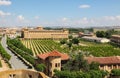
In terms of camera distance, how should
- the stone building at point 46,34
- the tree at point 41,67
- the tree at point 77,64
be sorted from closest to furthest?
the tree at point 77,64 < the tree at point 41,67 < the stone building at point 46,34

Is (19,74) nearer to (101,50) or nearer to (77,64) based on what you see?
(77,64)

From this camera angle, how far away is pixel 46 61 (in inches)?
1722

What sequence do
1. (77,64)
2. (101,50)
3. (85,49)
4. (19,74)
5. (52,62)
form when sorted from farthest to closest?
(101,50) < (85,49) < (52,62) < (77,64) < (19,74)

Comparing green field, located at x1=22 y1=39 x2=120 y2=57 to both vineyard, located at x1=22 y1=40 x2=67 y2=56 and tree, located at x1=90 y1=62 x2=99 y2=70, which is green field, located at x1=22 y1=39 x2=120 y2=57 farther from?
tree, located at x1=90 y1=62 x2=99 y2=70

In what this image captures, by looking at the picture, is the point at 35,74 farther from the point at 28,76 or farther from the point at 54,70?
the point at 54,70

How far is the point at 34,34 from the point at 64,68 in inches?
4212

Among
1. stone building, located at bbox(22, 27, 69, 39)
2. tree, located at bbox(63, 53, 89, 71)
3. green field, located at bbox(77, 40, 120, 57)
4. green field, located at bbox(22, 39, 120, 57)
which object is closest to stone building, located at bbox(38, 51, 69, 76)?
tree, located at bbox(63, 53, 89, 71)

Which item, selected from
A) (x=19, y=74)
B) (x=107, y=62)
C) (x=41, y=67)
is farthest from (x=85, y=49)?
(x=19, y=74)

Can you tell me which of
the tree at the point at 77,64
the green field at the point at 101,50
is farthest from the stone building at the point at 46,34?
the tree at the point at 77,64

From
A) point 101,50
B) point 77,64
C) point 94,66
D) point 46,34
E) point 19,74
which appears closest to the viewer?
point 19,74

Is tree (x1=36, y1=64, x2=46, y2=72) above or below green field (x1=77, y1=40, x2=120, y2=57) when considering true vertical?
above

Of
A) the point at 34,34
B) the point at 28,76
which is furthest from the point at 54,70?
the point at 34,34

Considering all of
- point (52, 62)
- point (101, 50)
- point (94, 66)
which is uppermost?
point (52, 62)

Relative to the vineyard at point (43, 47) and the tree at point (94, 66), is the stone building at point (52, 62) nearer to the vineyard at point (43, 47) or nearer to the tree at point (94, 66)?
the tree at point (94, 66)
